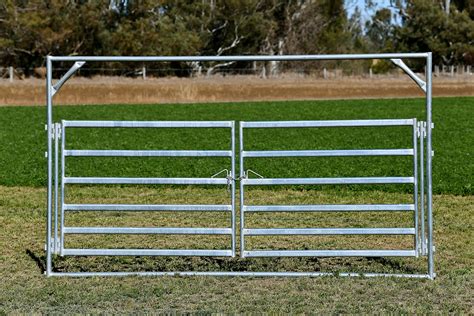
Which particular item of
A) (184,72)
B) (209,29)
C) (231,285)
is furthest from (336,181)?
(209,29)

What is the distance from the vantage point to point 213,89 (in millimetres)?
60188

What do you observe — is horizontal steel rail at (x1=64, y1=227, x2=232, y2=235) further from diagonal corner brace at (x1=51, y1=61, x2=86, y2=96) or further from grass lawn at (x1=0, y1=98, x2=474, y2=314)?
diagonal corner brace at (x1=51, y1=61, x2=86, y2=96)

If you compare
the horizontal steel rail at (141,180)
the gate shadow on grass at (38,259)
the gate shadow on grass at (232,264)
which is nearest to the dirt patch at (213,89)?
the gate shadow on grass at (38,259)

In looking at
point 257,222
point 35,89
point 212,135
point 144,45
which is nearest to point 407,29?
point 144,45

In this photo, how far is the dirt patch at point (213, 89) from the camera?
5602 cm

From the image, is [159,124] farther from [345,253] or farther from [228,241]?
[228,241]

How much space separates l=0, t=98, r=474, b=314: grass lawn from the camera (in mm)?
8633

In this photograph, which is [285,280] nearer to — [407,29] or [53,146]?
[53,146]

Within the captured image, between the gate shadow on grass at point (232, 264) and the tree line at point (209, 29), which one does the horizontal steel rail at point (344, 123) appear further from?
the tree line at point (209, 29)

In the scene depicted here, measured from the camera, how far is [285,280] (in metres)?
9.64

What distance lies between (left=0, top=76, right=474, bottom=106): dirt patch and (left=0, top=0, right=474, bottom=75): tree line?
7.47m

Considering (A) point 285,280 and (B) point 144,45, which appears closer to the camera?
(A) point 285,280

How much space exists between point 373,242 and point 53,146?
457 cm

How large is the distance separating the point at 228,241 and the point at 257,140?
17923mm
